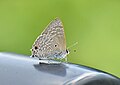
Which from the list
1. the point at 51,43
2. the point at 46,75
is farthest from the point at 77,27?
the point at 46,75

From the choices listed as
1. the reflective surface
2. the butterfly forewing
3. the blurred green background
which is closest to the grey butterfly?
the butterfly forewing

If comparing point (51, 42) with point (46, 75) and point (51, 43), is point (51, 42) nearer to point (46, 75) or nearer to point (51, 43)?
point (51, 43)

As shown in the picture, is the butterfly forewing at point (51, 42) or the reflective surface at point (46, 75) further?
the butterfly forewing at point (51, 42)

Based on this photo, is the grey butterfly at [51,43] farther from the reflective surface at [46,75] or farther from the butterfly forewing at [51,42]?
the reflective surface at [46,75]

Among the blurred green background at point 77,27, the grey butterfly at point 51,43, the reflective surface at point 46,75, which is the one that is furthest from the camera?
the blurred green background at point 77,27

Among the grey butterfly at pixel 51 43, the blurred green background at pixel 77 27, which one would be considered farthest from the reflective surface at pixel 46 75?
the blurred green background at pixel 77 27
